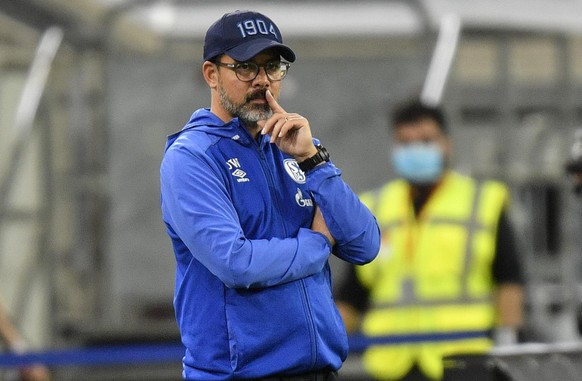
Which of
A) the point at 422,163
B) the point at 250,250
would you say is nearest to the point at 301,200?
the point at 250,250

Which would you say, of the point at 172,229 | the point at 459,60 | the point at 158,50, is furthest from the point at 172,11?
the point at 172,229

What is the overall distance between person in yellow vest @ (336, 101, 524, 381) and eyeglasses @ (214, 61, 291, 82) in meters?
2.06

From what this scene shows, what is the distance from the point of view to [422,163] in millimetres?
5309

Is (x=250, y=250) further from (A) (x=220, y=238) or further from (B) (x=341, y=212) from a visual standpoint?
(B) (x=341, y=212)

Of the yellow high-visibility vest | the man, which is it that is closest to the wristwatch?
the man

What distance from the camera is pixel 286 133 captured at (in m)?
3.13

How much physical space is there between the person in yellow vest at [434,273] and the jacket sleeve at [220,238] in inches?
80.3

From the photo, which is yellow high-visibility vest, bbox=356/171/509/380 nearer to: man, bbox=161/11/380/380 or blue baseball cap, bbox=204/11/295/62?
man, bbox=161/11/380/380

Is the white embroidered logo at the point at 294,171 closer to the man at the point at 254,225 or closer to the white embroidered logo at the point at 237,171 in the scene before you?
the man at the point at 254,225

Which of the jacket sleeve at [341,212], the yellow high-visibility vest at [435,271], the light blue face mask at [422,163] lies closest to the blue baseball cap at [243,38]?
the jacket sleeve at [341,212]

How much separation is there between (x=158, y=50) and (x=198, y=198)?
5.61 metres

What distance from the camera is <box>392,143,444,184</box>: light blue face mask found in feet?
17.5

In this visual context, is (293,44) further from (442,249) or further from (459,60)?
(442,249)

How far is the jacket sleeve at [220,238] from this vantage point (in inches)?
119
